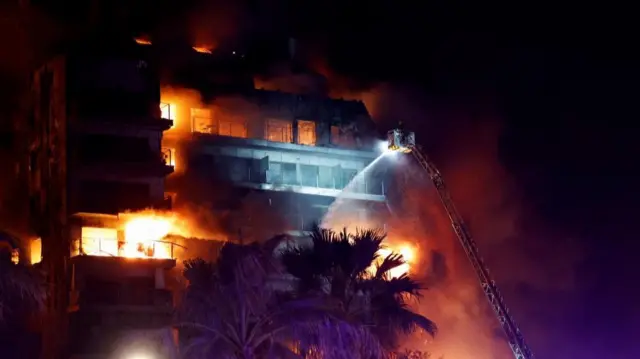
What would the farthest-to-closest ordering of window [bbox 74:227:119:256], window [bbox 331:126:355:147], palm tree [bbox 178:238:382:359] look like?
window [bbox 331:126:355:147], window [bbox 74:227:119:256], palm tree [bbox 178:238:382:359]

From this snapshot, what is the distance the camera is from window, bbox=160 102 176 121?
61.3 m

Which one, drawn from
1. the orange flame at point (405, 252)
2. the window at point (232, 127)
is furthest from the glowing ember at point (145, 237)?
the orange flame at point (405, 252)

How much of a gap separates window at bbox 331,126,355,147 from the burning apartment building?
0.09 metres

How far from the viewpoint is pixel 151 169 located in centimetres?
5566

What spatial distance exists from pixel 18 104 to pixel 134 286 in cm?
1347

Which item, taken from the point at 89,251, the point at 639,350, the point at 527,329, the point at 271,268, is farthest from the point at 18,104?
the point at 639,350

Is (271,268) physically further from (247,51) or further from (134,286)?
(247,51)

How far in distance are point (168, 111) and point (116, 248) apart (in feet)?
32.4

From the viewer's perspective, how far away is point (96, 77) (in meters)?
55.9

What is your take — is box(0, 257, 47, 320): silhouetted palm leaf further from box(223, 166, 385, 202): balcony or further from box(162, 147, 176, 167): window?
box(223, 166, 385, 202): balcony

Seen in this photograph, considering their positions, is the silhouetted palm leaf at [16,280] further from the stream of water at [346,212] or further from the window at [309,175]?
the stream of water at [346,212]

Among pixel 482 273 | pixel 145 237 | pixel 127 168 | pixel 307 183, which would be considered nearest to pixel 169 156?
pixel 127 168

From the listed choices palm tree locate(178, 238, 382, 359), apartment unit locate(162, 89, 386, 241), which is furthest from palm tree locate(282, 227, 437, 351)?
apartment unit locate(162, 89, 386, 241)

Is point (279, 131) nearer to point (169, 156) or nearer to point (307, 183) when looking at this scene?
point (307, 183)
